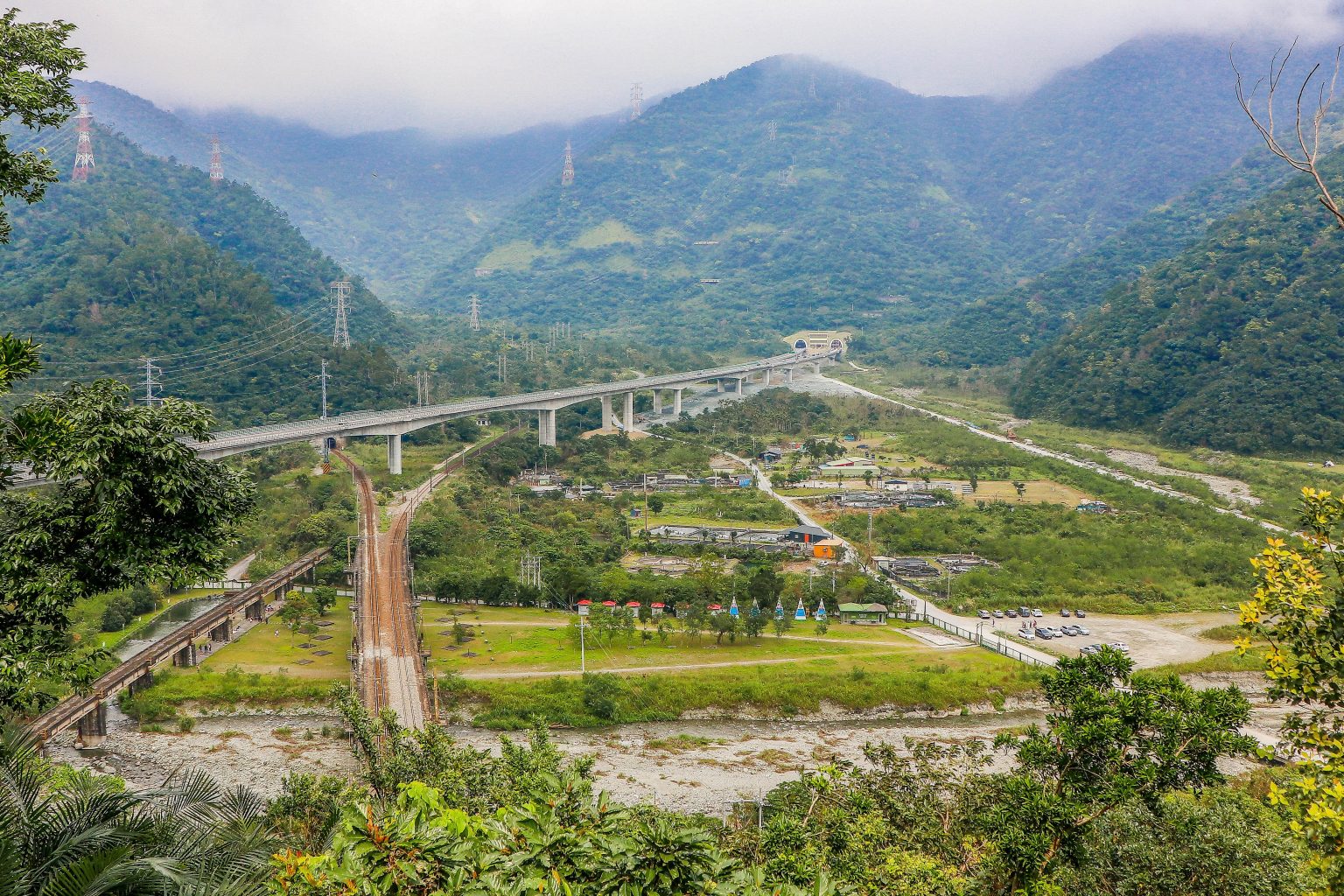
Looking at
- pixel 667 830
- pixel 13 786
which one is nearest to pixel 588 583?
pixel 13 786

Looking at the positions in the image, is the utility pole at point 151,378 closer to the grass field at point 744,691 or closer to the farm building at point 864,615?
the grass field at point 744,691

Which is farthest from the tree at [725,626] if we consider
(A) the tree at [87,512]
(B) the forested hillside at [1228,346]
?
(B) the forested hillside at [1228,346]

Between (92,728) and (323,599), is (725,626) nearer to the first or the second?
(323,599)

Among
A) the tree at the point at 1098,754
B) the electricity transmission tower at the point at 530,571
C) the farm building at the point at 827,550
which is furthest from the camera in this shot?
the farm building at the point at 827,550

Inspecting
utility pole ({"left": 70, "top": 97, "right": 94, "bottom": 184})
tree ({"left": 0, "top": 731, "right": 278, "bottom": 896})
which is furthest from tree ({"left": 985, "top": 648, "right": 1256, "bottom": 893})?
utility pole ({"left": 70, "top": 97, "right": 94, "bottom": 184})

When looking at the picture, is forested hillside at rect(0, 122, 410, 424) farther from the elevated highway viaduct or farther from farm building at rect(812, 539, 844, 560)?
farm building at rect(812, 539, 844, 560)
